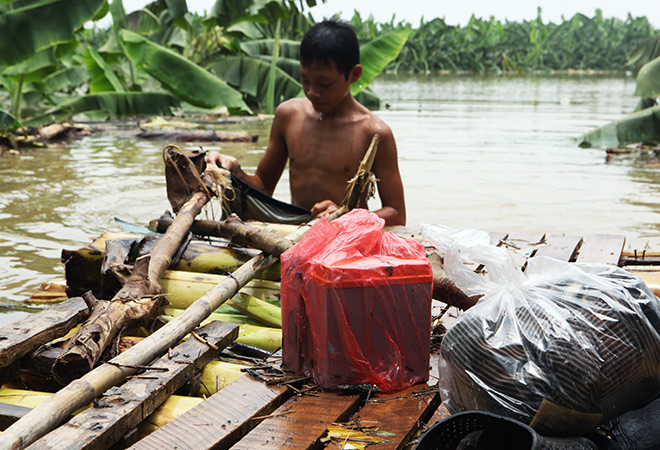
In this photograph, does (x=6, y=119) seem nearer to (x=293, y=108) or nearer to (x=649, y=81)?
(x=293, y=108)

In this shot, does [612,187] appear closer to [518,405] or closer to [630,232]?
[630,232]

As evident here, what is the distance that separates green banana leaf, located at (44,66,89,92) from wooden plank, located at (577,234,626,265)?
1282 centimetres

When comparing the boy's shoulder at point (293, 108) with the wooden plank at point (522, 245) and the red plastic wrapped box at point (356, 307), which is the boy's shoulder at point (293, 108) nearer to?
the wooden plank at point (522, 245)

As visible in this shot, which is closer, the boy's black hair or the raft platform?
the raft platform

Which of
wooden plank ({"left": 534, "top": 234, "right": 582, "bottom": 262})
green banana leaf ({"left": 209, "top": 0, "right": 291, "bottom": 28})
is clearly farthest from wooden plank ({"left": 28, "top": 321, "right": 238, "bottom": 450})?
green banana leaf ({"left": 209, "top": 0, "right": 291, "bottom": 28})

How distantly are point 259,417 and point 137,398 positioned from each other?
13.2 inches

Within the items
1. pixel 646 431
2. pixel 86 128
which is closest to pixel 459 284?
pixel 646 431

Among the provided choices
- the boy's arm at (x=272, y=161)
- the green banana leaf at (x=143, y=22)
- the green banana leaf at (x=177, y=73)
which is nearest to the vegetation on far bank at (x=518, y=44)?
the green banana leaf at (x=143, y=22)

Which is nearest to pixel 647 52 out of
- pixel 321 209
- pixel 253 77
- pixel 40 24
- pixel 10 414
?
pixel 253 77

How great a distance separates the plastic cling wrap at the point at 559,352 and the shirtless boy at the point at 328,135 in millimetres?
1741

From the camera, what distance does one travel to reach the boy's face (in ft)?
12.1

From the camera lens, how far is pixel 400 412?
1.96 metres

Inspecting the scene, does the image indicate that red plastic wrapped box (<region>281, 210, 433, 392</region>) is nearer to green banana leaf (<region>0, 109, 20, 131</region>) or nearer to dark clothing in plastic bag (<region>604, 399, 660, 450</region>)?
dark clothing in plastic bag (<region>604, 399, 660, 450</region>)

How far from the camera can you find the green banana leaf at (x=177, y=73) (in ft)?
38.2
